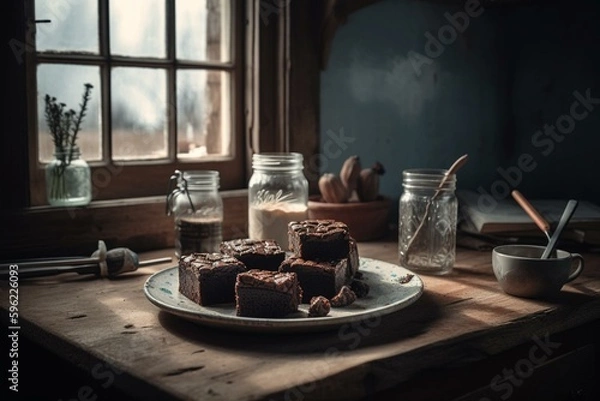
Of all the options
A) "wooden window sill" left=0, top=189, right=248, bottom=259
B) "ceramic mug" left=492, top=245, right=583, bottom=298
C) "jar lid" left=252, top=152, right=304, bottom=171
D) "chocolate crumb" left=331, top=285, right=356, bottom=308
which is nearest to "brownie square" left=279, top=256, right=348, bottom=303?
"chocolate crumb" left=331, top=285, right=356, bottom=308

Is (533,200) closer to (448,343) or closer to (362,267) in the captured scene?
(362,267)

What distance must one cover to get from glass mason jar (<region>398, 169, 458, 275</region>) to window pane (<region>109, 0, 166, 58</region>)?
0.69 meters

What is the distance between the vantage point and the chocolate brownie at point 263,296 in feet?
3.47

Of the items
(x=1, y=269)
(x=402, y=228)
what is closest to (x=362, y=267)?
(x=402, y=228)

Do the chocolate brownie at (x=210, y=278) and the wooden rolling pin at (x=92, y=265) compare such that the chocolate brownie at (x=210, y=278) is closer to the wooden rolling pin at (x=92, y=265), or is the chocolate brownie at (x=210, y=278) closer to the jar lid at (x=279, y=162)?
the wooden rolling pin at (x=92, y=265)

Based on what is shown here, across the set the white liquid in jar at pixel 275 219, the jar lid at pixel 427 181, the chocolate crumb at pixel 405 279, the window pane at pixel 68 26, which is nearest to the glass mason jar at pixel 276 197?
the white liquid in jar at pixel 275 219

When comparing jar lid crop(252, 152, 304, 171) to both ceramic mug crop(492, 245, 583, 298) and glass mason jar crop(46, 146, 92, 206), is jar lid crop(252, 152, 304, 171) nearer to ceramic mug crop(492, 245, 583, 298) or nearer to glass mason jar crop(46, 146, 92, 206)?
Answer: glass mason jar crop(46, 146, 92, 206)

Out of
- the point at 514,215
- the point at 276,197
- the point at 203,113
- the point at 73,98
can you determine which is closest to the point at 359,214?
the point at 276,197

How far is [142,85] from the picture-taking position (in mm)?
1683

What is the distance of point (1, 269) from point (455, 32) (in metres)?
1.36

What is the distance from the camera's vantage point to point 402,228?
1499mm

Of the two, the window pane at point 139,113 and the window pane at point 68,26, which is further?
the window pane at point 139,113

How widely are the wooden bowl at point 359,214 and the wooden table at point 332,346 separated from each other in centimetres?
36

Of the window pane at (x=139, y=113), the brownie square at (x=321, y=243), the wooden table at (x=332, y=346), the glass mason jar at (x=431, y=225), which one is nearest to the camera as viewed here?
the wooden table at (x=332, y=346)
